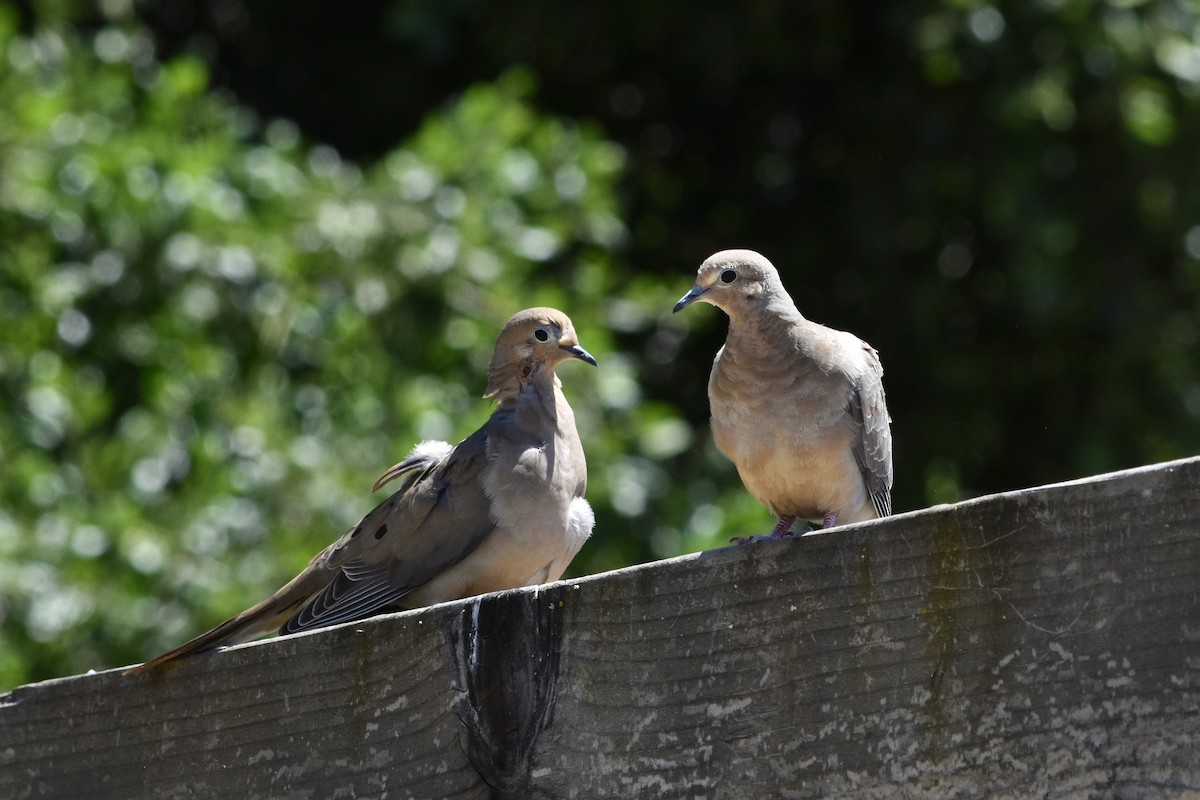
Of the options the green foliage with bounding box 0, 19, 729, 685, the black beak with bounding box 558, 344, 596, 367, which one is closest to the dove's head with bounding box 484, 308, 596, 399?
the black beak with bounding box 558, 344, 596, 367

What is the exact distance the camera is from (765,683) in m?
1.67

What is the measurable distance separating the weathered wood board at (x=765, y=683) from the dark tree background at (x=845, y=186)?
3.17 metres

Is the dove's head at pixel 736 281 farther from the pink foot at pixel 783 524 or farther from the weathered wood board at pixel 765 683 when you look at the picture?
the weathered wood board at pixel 765 683

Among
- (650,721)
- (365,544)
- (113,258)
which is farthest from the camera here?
(113,258)

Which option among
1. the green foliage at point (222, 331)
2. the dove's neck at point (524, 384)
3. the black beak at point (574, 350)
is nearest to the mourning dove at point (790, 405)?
the black beak at point (574, 350)

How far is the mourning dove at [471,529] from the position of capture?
9.82 feet

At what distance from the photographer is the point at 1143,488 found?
1.56 meters

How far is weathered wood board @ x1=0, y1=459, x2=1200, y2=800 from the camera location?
155 centimetres

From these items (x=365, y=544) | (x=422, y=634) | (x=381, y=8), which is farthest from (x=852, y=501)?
(x=381, y=8)

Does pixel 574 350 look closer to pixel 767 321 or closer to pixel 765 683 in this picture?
pixel 767 321

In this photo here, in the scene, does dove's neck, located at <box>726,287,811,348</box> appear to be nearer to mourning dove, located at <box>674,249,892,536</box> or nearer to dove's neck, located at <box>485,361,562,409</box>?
mourning dove, located at <box>674,249,892,536</box>

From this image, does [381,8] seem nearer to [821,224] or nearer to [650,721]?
[821,224]

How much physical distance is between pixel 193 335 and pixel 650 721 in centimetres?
416

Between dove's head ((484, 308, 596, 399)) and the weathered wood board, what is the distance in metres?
1.57
